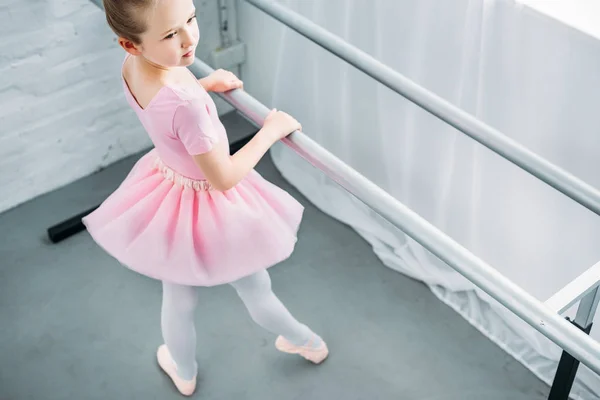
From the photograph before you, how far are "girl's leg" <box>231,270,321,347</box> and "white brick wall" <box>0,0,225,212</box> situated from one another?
85 cm

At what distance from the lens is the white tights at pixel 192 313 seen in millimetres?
1589

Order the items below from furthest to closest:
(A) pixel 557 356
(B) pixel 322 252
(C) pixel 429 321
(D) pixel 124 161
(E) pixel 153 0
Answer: (D) pixel 124 161, (B) pixel 322 252, (C) pixel 429 321, (A) pixel 557 356, (E) pixel 153 0

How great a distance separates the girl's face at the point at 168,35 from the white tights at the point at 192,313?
0.51 meters

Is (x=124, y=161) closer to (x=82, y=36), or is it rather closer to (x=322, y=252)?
(x=82, y=36)

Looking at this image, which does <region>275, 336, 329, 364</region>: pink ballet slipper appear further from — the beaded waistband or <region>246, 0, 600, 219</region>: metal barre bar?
<region>246, 0, 600, 219</region>: metal barre bar

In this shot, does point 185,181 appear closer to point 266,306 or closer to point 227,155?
point 227,155

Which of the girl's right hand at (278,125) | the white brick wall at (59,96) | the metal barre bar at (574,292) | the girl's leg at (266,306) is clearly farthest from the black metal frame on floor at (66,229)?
the metal barre bar at (574,292)

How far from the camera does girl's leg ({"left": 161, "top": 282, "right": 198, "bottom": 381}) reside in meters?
1.59

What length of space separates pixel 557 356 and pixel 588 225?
347mm

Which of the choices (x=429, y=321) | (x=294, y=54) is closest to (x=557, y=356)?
(x=429, y=321)

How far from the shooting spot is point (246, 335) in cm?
195

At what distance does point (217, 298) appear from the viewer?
2037 millimetres

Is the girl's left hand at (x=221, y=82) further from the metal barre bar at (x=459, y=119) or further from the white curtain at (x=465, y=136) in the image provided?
the white curtain at (x=465, y=136)

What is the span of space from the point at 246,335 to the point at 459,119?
0.86 m
